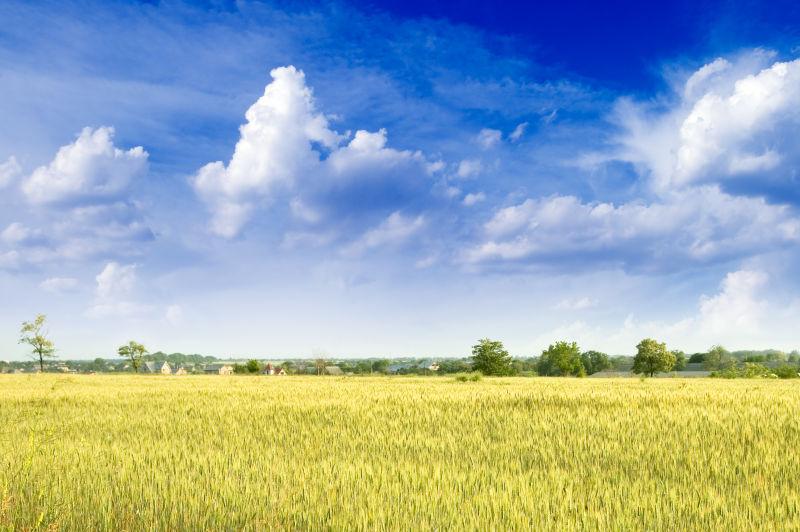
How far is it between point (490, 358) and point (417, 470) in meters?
103

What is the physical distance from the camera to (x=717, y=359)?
Answer: 6009 inches

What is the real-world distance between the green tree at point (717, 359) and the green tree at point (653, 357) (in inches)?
1685

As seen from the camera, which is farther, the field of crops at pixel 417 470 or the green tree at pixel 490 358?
the green tree at pixel 490 358

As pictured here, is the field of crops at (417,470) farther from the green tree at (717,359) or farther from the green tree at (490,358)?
the green tree at (717,359)

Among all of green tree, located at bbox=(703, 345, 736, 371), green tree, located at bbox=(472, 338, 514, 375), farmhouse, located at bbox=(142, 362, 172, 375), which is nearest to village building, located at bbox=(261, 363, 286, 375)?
farmhouse, located at bbox=(142, 362, 172, 375)

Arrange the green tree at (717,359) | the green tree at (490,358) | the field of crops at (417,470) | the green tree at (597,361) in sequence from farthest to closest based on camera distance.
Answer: the green tree at (597,361)
the green tree at (717,359)
the green tree at (490,358)
the field of crops at (417,470)

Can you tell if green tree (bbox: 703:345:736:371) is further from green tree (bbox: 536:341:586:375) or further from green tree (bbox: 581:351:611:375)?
green tree (bbox: 536:341:586:375)

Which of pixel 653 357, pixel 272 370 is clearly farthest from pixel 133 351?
pixel 653 357

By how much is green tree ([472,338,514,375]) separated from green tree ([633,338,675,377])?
27786 millimetres

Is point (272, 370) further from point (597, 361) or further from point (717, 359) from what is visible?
point (717, 359)

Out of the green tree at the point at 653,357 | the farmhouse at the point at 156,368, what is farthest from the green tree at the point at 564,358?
the farmhouse at the point at 156,368

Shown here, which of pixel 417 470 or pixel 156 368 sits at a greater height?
pixel 417 470

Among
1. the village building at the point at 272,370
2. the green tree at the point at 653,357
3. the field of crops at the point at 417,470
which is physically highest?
the field of crops at the point at 417,470

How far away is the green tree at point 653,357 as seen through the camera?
362 feet
